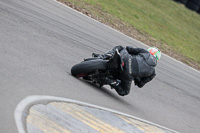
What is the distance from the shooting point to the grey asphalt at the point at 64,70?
576 centimetres

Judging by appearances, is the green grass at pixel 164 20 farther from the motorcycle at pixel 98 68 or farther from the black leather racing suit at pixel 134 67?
the motorcycle at pixel 98 68

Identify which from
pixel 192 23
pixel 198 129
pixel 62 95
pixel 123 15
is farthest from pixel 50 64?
pixel 192 23

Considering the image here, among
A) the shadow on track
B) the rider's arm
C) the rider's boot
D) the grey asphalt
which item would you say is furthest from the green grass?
the rider's boot

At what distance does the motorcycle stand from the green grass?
10.1 meters

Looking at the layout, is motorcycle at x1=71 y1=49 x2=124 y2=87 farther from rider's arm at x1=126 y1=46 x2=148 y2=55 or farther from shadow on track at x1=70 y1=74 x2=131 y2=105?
rider's arm at x1=126 y1=46 x2=148 y2=55

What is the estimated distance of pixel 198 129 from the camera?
321 inches

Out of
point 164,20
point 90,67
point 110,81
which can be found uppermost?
point 90,67

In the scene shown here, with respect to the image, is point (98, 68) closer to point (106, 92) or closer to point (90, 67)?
point (90, 67)

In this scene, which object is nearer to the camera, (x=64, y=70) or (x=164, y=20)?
(x=64, y=70)

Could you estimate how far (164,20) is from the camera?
2266cm

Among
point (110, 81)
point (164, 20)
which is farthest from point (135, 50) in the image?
point (164, 20)

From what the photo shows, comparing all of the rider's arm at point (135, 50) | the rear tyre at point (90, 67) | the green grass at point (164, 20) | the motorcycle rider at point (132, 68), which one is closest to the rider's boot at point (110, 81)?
the motorcycle rider at point (132, 68)

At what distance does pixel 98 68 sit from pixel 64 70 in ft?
2.57

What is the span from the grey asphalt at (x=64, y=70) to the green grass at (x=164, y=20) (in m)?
4.52
